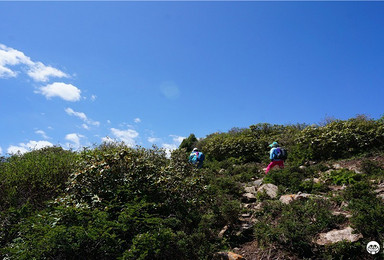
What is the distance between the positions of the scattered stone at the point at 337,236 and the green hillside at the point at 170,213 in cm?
2

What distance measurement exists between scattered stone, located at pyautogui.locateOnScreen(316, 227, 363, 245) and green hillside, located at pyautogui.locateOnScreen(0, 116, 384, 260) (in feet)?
0.07

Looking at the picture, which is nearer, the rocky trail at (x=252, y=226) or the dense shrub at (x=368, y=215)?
the dense shrub at (x=368, y=215)

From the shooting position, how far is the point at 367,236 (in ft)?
12.3

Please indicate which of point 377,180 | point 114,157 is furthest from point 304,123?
point 114,157

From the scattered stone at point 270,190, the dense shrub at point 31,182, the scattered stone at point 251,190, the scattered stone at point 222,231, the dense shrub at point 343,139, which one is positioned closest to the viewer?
the scattered stone at point 222,231

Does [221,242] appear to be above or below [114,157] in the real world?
below

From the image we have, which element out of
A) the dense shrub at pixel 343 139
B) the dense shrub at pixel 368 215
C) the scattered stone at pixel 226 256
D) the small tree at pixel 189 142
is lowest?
the scattered stone at pixel 226 256

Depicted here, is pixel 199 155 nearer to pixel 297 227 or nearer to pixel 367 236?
pixel 297 227

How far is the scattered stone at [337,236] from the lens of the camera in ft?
12.3

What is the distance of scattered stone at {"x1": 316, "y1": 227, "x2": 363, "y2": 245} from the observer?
148 inches

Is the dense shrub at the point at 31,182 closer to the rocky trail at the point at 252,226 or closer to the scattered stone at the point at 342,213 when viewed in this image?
the rocky trail at the point at 252,226

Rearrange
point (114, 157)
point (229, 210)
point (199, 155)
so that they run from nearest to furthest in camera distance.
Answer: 1. point (229, 210)
2. point (114, 157)
3. point (199, 155)

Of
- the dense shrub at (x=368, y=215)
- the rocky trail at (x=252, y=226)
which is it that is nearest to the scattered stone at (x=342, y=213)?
the rocky trail at (x=252, y=226)

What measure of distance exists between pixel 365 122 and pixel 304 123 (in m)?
5.90
